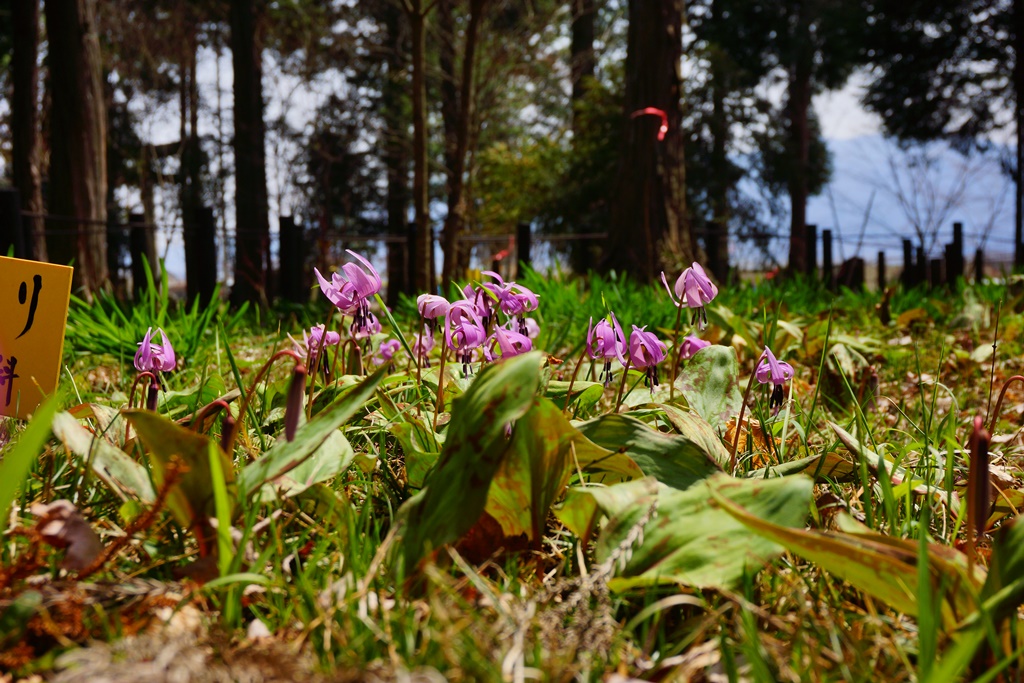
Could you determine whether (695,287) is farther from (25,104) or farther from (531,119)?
(531,119)

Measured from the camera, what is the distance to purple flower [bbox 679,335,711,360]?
1.78 meters

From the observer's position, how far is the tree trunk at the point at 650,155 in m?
6.33

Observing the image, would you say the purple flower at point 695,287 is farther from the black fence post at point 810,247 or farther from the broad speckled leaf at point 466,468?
the black fence post at point 810,247

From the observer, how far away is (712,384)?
1823 mm

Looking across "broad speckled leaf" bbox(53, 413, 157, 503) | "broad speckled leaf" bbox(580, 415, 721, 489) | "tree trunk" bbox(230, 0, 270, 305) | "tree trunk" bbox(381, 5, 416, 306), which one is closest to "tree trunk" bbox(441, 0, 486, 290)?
"broad speckled leaf" bbox(580, 415, 721, 489)

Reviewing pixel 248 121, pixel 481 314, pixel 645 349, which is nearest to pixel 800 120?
pixel 248 121

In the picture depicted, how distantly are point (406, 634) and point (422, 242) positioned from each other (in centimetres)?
533

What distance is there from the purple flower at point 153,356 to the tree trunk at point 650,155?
4.99 meters

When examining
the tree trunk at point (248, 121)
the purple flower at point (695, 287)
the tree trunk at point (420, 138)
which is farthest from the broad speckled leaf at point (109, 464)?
the tree trunk at point (248, 121)

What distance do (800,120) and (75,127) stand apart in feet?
57.0

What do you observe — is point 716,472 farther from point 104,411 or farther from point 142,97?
point 142,97

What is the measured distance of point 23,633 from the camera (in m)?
0.80

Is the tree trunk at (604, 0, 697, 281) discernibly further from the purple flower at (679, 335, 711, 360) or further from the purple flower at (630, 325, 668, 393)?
the purple flower at (630, 325, 668, 393)

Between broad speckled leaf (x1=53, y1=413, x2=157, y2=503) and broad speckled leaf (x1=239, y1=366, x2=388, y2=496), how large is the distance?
0.46 feet
